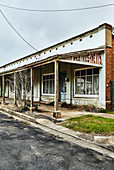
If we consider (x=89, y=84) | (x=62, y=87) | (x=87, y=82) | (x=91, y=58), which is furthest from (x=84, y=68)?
(x=62, y=87)

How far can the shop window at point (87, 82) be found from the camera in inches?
402

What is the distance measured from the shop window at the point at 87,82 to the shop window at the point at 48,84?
3.14 meters

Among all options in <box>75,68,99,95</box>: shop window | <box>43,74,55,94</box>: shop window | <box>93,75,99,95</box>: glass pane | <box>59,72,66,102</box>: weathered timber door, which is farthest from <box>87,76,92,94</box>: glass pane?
<box>43,74,55,94</box>: shop window

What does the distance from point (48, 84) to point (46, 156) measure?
38.1ft

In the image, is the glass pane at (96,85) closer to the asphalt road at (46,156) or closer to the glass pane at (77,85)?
the glass pane at (77,85)

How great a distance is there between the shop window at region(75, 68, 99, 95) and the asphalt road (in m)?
6.40

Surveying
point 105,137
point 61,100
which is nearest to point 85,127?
point 105,137

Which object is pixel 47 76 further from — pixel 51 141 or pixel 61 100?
pixel 51 141

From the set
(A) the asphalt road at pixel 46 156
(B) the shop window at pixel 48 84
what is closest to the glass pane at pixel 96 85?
(B) the shop window at pixel 48 84

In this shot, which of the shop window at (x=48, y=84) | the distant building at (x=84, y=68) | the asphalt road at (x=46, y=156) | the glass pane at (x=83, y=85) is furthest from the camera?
the shop window at (x=48, y=84)

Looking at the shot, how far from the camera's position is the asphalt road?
2.85m

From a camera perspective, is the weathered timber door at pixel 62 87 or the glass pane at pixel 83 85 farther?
the weathered timber door at pixel 62 87

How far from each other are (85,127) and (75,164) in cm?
268

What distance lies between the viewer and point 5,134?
4.88 meters
